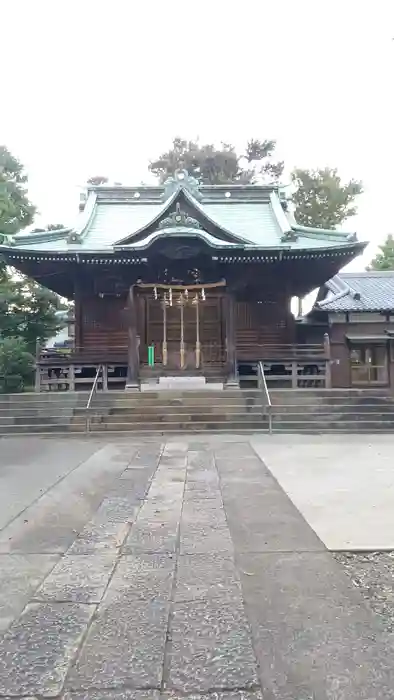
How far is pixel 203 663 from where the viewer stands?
6.61 feet

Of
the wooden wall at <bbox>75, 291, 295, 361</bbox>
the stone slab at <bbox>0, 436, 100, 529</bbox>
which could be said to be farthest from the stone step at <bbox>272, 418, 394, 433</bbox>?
the wooden wall at <bbox>75, 291, 295, 361</bbox>

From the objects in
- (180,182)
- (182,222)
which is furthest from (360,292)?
(182,222)

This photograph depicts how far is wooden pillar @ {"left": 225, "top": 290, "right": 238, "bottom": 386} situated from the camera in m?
13.4

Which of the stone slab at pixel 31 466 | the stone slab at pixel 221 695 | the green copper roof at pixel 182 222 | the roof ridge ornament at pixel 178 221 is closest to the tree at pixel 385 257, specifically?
the green copper roof at pixel 182 222

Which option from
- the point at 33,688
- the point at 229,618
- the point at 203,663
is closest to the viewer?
the point at 33,688

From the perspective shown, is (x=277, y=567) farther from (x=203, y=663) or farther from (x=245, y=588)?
(x=203, y=663)

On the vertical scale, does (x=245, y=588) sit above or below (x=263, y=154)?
below

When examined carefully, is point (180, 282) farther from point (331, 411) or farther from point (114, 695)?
point (114, 695)

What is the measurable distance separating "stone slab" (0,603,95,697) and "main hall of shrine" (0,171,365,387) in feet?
34.7

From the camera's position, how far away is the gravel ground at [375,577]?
8.30 feet

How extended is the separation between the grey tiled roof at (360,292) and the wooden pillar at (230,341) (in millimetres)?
3901

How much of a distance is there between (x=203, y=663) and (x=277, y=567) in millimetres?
1152

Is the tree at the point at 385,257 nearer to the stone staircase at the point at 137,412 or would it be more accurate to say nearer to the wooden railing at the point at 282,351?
the wooden railing at the point at 282,351

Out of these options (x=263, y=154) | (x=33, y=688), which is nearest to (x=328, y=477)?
(x=33, y=688)
